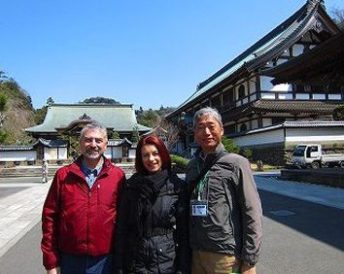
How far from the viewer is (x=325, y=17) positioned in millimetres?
31094

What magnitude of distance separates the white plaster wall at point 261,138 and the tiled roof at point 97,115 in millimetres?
20132

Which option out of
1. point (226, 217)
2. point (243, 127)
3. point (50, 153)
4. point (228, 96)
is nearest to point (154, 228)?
point (226, 217)

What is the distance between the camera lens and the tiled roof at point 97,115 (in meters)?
51.5

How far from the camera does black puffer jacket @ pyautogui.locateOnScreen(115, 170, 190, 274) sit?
2961 mm

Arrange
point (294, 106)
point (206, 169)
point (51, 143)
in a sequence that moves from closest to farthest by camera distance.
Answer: point (206, 169), point (294, 106), point (51, 143)

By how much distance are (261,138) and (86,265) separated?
26096 mm

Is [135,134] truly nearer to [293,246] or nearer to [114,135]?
[114,135]

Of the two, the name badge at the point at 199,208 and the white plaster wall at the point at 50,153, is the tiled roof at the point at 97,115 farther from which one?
the name badge at the point at 199,208

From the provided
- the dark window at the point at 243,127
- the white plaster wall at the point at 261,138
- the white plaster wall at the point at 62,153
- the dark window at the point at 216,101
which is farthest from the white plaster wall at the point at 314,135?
the white plaster wall at the point at 62,153

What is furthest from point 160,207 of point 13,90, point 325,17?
point 13,90

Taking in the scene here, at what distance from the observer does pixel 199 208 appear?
2.96 m

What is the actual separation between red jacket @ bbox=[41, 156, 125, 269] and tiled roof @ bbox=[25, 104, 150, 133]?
46624mm

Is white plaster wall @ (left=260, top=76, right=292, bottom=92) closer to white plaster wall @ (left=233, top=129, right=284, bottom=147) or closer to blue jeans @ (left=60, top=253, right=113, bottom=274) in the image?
white plaster wall @ (left=233, top=129, right=284, bottom=147)

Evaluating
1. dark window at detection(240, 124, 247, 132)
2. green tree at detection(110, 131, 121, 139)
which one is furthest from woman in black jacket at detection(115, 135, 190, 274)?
green tree at detection(110, 131, 121, 139)
